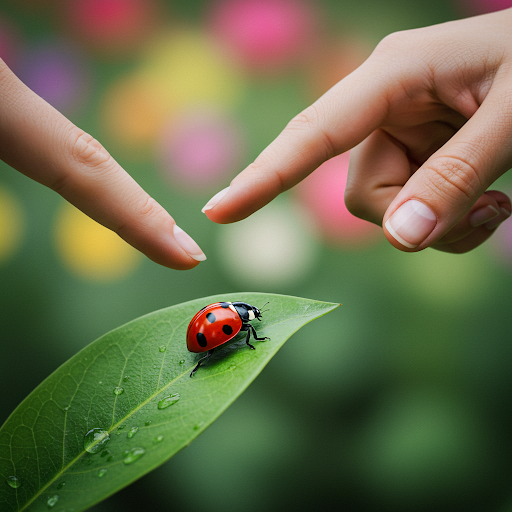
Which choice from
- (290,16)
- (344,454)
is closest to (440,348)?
(344,454)

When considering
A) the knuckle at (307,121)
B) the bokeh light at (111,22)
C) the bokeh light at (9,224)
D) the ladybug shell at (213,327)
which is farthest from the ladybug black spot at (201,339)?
the bokeh light at (111,22)

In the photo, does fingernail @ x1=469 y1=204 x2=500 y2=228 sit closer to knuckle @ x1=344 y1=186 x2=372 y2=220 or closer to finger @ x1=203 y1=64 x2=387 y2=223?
knuckle @ x1=344 y1=186 x2=372 y2=220

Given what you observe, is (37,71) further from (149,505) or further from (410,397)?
(410,397)

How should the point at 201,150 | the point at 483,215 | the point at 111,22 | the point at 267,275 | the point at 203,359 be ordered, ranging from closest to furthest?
the point at 203,359
the point at 483,215
the point at 267,275
the point at 201,150
the point at 111,22

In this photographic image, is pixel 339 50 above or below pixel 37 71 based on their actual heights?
below

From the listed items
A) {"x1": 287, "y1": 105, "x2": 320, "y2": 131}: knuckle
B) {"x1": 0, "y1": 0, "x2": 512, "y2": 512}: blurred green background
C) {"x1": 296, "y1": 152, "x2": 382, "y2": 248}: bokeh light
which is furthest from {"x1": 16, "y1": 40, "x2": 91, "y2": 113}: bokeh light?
{"x1": 287, "y1": 105, "x2": 320, "y2": 131}: knuckle

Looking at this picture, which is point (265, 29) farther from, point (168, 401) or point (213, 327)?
point (168, 401)

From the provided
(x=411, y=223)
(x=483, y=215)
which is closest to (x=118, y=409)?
(x=411, y=223)

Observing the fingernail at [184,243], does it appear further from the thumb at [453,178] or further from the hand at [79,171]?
the thumb at [453,178]
